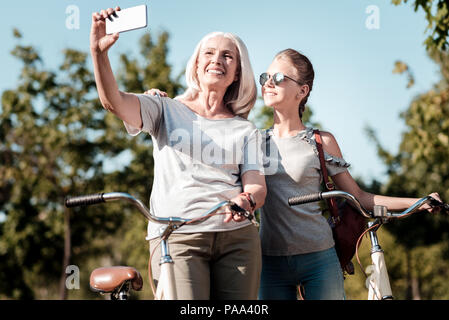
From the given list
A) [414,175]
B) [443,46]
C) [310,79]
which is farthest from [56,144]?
[414,175]

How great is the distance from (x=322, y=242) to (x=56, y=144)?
1355 cm

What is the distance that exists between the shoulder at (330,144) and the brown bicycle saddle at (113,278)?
1427 mm

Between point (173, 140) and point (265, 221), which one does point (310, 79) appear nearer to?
point (265, 221)

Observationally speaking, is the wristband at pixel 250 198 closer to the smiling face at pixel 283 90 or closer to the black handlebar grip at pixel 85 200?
the black handlebar grip at pixel 85 200

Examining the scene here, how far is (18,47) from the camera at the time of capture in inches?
650

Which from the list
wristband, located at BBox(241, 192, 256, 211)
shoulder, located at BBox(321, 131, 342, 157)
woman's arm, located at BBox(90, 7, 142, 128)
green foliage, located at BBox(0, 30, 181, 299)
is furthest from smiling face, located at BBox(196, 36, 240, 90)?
green foliage, located at BBox(0, 30, 181, 299)

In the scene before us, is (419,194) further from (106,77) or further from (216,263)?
(106,77)

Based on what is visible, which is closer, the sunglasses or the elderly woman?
the elderly woman

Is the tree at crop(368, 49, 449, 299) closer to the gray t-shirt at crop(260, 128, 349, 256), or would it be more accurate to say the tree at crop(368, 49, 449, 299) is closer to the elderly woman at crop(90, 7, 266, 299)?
the gray t-shirt at crop(260, 128, 349, 256)

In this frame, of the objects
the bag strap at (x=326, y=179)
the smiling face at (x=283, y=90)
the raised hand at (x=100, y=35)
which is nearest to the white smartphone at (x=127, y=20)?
the raised hand at (x=100, y=35)

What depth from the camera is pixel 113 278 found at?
3.22 meters

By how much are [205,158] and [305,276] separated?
1062 millimetres

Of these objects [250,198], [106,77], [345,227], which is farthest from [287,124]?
[106,77]

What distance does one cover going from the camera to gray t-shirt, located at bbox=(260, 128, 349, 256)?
138 inches
